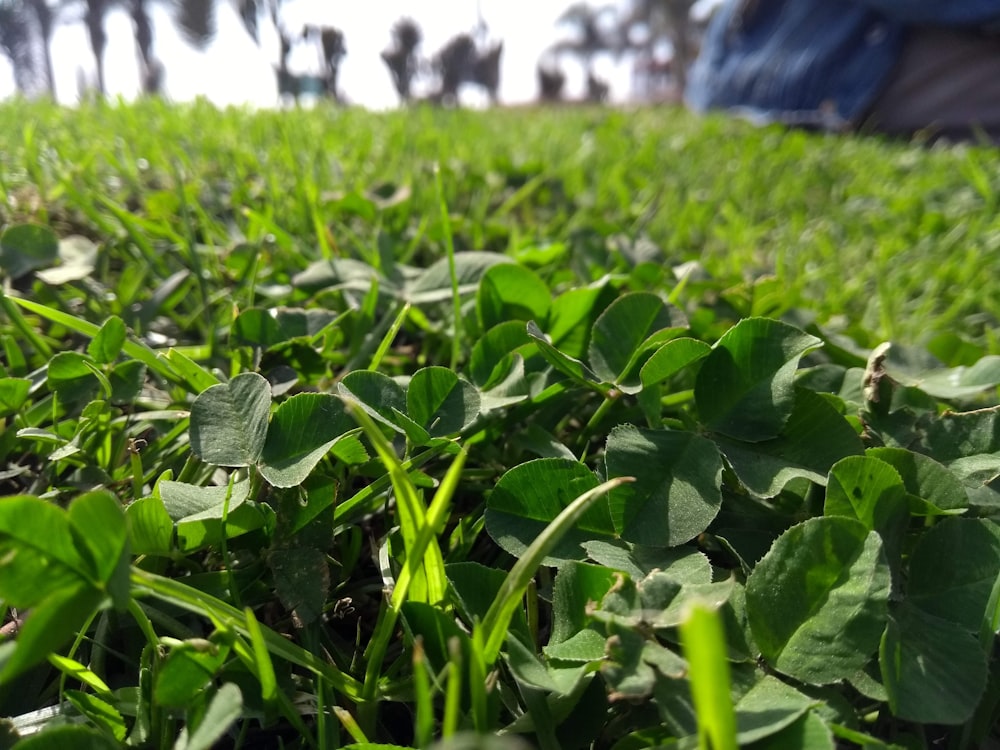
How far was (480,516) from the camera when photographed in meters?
0.62

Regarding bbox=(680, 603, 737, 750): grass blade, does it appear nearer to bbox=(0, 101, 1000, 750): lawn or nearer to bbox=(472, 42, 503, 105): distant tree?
bbox=(0, 101, 1000, 750): lawn

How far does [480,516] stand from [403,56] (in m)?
3.79

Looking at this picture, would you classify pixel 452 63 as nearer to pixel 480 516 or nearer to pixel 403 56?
pixel 403 56

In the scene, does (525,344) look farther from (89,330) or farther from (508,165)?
(508,165)

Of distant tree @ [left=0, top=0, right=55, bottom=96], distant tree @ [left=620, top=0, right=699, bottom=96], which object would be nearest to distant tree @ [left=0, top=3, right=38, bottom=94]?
distant tree @ [left=0, top=0, right=55, bottom=96]

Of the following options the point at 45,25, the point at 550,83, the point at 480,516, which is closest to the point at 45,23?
the point at 45,25

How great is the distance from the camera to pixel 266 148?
1.71 meters

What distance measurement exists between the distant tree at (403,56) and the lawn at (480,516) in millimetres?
2567

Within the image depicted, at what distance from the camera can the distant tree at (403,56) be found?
11.6ft

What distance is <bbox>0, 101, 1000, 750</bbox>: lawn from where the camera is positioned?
1.37 ft

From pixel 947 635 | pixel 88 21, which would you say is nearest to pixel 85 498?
pixel 947 635

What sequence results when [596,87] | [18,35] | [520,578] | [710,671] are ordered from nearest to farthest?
[710,671], [520,578], [596,87], [18,35]

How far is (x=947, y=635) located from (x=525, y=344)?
415 mm

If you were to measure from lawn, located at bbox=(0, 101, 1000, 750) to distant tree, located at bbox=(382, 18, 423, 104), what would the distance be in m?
2.57
